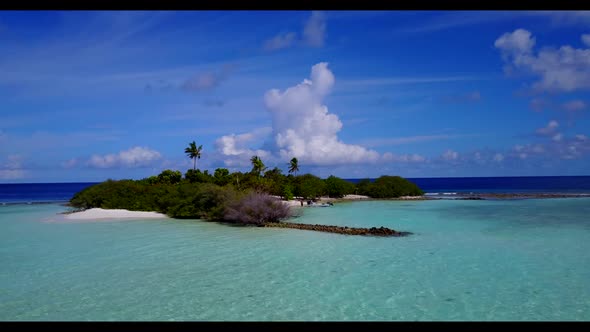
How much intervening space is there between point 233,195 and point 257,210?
368cm

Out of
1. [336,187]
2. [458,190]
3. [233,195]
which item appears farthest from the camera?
[458,190]

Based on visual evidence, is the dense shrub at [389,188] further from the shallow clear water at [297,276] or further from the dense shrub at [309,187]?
the shallow clear water at [297,276]

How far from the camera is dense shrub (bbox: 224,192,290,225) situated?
23.8 meters

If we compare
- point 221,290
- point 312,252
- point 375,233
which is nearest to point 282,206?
point 375,233

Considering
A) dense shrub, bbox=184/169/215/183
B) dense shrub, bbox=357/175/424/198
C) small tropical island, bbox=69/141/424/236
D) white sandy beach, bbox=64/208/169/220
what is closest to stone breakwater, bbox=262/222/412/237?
small tropical island, bbox=69/141/424/236

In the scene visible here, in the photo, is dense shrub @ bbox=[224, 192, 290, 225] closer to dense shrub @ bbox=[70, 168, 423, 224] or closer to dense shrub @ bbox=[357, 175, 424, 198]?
dense shrub @ bbox=[70, 168, 423, 224]

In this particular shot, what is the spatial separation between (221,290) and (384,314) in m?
3.93

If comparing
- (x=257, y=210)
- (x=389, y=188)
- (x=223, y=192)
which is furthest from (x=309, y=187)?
(x=257, y=210)

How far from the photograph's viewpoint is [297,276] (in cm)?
1138

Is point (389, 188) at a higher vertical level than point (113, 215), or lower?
higher

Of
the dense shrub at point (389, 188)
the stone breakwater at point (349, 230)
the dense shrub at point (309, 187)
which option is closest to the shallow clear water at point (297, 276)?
the stone breakwater at point (349, 230)

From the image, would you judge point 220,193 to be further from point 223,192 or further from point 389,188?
point 389,188

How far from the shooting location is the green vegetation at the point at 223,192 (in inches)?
966
